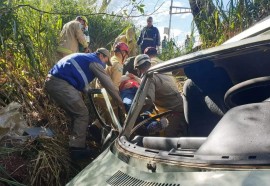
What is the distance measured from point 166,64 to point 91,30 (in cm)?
880

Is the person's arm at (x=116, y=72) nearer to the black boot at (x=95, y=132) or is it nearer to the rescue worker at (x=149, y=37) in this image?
the black boot at (x=95, y=132)

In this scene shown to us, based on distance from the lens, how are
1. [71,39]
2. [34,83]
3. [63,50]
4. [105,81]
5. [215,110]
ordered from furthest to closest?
[71,39]
[63,50]
[34,83]
[105,81]
[215,110]

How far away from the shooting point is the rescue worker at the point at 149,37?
371 inches

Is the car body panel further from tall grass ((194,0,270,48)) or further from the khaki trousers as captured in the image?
tall grass ((194,0,270,48))

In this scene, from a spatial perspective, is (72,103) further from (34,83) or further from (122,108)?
(34,83)

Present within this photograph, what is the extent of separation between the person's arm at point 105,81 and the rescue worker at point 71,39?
1.69 m

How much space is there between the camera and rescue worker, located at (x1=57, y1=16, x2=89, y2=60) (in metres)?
6.66

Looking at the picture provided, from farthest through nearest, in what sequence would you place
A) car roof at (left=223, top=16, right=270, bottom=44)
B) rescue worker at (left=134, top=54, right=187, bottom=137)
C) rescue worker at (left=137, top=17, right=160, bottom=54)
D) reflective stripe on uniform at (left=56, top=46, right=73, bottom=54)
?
rescue worker at (left=137, top=17, right=160, bottom=54), reflective stripe on uniform at (left=56, top=46, right=73, bottom=54), rescue worker at (left=134, top=54, right=187, bottom=137), car roof at (left=223, top=16, right=270, bottom=44)

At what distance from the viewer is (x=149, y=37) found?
31.3ft

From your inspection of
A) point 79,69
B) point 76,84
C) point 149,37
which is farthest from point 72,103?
point 149,37

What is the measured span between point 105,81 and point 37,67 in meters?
1.16

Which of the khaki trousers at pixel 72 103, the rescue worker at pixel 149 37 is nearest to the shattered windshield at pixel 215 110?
the khaki trousers at pixel 72 103

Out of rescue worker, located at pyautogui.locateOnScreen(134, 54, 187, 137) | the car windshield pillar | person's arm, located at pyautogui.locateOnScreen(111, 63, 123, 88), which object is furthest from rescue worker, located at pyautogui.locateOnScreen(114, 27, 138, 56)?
the car windshield pillar

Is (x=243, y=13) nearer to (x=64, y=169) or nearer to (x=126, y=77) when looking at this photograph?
(x=126, y=77)
